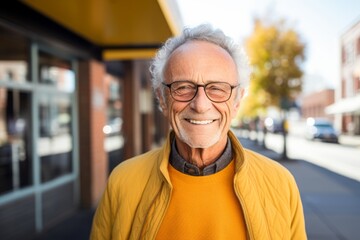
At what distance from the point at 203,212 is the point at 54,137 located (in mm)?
9767

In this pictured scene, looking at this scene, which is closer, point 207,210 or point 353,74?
point 207,210

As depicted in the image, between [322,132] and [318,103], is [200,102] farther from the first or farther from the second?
[318,103]

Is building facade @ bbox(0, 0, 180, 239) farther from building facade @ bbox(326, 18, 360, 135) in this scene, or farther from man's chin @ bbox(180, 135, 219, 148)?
building facade @ bbox(326, 18, 360, 135)

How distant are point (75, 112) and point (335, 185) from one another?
21.9 feet

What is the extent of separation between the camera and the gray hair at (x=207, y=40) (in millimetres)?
1659

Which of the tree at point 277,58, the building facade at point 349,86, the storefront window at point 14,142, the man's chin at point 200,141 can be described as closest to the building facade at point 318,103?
the building facade at point 349,86

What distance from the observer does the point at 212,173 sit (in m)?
1.65

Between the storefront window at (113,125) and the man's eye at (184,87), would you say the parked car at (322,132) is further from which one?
the man's eye at (184,87)

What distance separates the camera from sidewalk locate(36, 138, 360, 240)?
16.6 ft

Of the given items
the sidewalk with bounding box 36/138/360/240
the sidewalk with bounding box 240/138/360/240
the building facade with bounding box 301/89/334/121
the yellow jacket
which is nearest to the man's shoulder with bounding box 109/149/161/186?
the yellow jacket

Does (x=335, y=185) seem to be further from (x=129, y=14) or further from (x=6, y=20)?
(x=6, y=20)

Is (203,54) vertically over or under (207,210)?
over

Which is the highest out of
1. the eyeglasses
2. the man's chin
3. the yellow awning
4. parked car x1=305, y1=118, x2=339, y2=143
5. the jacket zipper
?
the yellow awning

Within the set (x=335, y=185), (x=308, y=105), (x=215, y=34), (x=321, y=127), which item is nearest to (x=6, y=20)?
(x=215, y=34)
